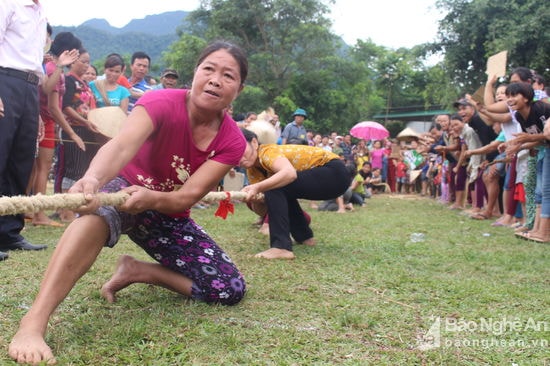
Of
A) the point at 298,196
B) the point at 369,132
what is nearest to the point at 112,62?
the point at 298,196

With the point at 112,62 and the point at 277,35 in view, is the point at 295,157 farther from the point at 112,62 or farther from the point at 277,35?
the point at 277,35

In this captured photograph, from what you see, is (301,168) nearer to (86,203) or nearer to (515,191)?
(86,203)

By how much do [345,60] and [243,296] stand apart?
27.6 m

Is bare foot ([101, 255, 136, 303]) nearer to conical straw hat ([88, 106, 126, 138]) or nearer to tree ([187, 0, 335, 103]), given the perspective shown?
conical straw hat ([88, 106, 126, 138])

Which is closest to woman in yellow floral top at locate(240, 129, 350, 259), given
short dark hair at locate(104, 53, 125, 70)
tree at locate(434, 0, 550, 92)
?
short dark hair at locate(104, 53, 125, 70)

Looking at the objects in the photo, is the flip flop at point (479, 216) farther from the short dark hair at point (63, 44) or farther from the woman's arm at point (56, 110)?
the short dark hair at point (63, 44)

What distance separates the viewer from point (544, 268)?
389 centimetres

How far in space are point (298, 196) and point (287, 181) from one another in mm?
522

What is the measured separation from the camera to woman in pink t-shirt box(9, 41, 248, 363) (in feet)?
7.05

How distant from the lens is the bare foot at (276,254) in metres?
4.10

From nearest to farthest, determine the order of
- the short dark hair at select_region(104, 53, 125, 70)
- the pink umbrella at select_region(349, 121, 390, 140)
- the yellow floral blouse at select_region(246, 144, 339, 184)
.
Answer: the yellow floral blouse at select_region(246, 144, 339, 184) → the short dark hair at select_region(104, 53, 125, 70) → the pink umbrella at select_region(349, 121, 390, 140)

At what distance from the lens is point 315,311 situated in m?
2.68

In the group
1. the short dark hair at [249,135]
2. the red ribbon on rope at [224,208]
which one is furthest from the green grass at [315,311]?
the short dark hair at [249,135]

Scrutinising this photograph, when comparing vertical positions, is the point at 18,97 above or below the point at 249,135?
above
